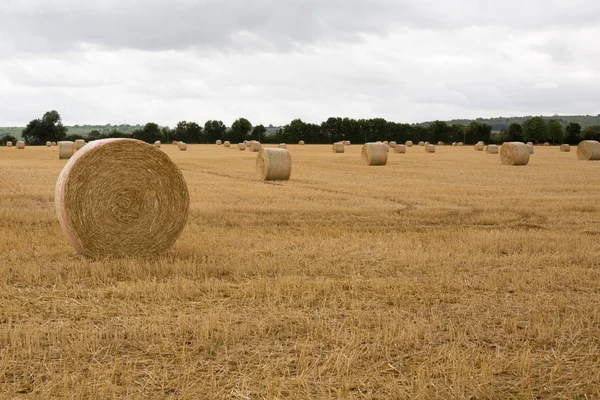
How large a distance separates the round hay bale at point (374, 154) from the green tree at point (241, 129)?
42288mm

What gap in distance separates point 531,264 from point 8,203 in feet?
35.7

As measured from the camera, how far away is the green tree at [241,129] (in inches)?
2878

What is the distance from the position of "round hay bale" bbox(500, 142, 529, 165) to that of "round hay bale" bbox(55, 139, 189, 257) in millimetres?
24719

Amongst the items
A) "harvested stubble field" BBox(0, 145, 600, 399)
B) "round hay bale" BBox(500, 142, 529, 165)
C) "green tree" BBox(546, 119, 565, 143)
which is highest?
"green tree" BBox(546, 119, 565, 143)

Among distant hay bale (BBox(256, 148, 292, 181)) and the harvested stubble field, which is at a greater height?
distant hay bale (BBox(256, 148, 292, 181))

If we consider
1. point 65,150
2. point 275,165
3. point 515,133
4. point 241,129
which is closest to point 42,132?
point 241,129

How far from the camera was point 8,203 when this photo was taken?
14.5 m

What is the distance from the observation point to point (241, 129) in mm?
74500

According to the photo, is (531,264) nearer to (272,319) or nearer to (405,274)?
(405,274)

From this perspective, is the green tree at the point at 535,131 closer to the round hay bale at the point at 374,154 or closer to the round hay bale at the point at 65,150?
the round hay bale at the point at 374,154

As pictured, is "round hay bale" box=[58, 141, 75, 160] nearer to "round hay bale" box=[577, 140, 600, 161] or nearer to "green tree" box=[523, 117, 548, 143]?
"round hay bale" box=[577, 140, 600, 161]

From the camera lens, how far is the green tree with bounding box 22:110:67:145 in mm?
79000

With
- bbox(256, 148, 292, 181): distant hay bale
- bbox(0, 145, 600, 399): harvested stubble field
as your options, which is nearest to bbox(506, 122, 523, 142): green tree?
bbox(256, 148, 292, 181): distant hay bale

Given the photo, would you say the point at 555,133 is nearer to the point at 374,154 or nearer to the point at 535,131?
the point at 535,131
